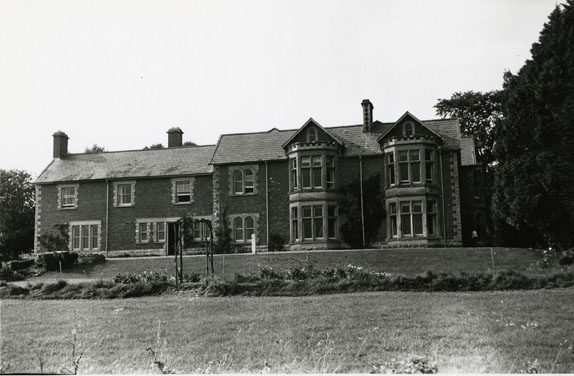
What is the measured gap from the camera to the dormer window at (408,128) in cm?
3403

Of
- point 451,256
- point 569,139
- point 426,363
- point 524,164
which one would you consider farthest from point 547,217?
point 426,363

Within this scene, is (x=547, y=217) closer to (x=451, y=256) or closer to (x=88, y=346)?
(x=451, y=256)

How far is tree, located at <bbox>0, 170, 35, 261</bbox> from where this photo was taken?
46250 millimetres

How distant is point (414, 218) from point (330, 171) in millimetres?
5778

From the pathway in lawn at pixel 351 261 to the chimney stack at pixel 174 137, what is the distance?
16050 millimetres

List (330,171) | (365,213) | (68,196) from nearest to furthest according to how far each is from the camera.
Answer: (365,213) → (330,171) → (68,196)

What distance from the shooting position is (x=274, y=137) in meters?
38.7

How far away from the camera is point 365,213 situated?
35000 millimetres

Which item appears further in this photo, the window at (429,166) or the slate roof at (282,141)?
the slate roof at (282,141)

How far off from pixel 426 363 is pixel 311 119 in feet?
93.2

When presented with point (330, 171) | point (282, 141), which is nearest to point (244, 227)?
point (282, 141)

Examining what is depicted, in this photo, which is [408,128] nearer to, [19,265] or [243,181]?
[243,181]

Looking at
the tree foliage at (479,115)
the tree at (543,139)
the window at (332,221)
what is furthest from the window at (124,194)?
the tree foliage at (479,115)

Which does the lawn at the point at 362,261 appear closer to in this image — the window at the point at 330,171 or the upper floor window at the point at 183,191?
the window at the point at 330,171
